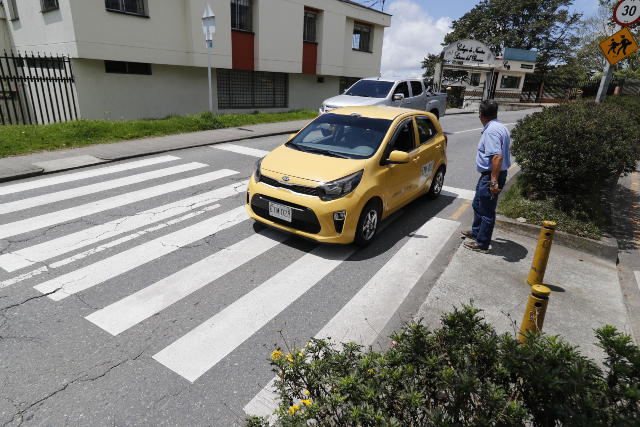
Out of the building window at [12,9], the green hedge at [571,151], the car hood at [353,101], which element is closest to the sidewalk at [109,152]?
the car hood at [353,101]

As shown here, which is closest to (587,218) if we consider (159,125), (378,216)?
(378,216)

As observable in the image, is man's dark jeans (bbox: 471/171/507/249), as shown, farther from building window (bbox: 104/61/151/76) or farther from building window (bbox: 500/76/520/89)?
building window (bbox: 500/76/520/89)

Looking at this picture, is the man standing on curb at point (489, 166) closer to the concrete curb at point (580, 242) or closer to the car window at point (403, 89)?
the concrete curb at point (580, 242)

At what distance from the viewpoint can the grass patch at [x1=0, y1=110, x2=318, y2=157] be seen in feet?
32.3

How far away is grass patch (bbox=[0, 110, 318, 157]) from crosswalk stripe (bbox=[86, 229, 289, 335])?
7.28 m

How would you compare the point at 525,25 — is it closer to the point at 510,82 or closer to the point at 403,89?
the point at 510,82

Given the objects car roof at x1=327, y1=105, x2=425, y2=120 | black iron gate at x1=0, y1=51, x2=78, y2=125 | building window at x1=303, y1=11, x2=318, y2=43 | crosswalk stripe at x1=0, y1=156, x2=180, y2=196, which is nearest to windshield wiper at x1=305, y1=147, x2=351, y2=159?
car roof at x1=327, y1=105, x2=425, y2=120

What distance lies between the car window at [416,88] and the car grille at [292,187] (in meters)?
10.4

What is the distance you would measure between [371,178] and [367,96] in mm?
8660

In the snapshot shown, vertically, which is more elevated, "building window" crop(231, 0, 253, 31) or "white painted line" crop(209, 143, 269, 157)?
"building window" crop(231, 0, 253, 31)

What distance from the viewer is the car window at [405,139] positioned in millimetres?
6215

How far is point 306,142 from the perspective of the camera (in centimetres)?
641

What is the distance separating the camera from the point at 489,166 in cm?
539

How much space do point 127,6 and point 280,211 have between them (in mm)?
13407
